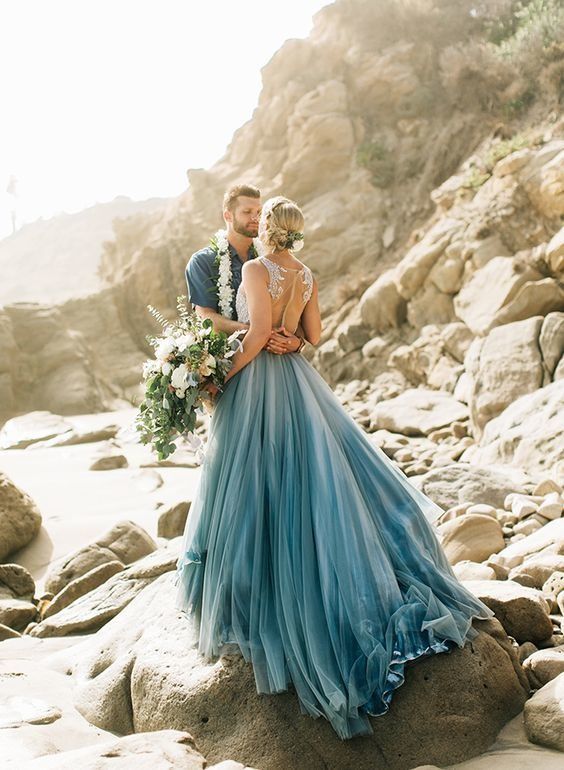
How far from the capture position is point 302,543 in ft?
11.1

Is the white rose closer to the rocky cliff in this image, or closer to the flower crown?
the flower crown

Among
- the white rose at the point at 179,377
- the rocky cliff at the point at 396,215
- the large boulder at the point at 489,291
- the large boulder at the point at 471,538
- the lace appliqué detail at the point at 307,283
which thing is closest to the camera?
the white rose at the point at 179,377

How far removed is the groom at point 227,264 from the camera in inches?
163

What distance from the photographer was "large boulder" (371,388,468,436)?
12.6 meters

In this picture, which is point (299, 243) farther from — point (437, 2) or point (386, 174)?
point (437, 2)

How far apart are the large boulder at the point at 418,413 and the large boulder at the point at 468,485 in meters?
4.92

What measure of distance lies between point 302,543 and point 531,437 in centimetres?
580

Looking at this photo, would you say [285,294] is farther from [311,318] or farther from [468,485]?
[468,485]

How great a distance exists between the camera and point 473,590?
4090 mm

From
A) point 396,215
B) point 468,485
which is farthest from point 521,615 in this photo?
point 396,215

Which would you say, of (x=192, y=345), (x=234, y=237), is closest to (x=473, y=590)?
(x=192, y=345)

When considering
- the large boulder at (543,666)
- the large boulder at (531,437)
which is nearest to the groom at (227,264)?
the large boulder at (543,666)

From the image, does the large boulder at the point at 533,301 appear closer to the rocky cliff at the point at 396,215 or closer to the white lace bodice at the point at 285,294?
the rocky cliff at the point at 396,215

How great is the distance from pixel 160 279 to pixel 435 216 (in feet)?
39.2
